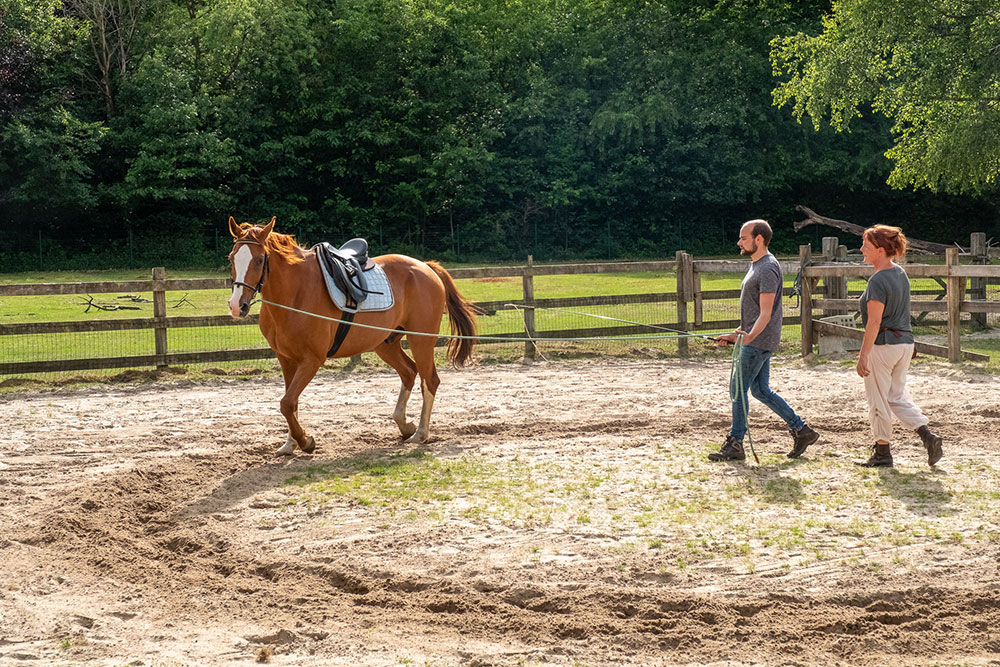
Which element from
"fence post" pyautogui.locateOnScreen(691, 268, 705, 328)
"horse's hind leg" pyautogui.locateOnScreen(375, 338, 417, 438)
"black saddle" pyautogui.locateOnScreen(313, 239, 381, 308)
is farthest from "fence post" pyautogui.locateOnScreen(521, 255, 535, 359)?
"black saddle" pyautogui.locateOnScreen(313, 239, 381, 308)

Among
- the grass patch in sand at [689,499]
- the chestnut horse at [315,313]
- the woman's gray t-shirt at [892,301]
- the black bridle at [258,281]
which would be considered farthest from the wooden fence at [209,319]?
the woman's gray t-shirt at [892,301]

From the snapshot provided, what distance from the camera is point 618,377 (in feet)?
40.9

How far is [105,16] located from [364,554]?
106ft

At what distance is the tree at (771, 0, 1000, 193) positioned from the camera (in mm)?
20250

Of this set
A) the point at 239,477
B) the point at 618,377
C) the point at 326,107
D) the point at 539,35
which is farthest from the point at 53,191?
the point at 239,477

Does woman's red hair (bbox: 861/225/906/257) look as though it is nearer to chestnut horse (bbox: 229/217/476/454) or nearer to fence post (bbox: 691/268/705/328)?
chestnut horse (bbox: 229/217/476/454)

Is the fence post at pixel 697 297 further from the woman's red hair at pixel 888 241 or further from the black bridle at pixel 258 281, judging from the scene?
the black bridle at pixel 258 281

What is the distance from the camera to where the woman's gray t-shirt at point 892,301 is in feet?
23.3

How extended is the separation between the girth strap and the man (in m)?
3.26

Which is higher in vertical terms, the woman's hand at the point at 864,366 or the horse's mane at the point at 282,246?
the horse's mane at the point at 282,246

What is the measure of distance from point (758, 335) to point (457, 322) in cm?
345

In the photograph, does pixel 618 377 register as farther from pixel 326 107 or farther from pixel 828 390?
pixel 326 107

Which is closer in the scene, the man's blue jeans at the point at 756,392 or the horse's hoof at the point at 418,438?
the man's blue jeans at the point at 756,392

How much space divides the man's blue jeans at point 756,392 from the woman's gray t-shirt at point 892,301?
86 centimetres
